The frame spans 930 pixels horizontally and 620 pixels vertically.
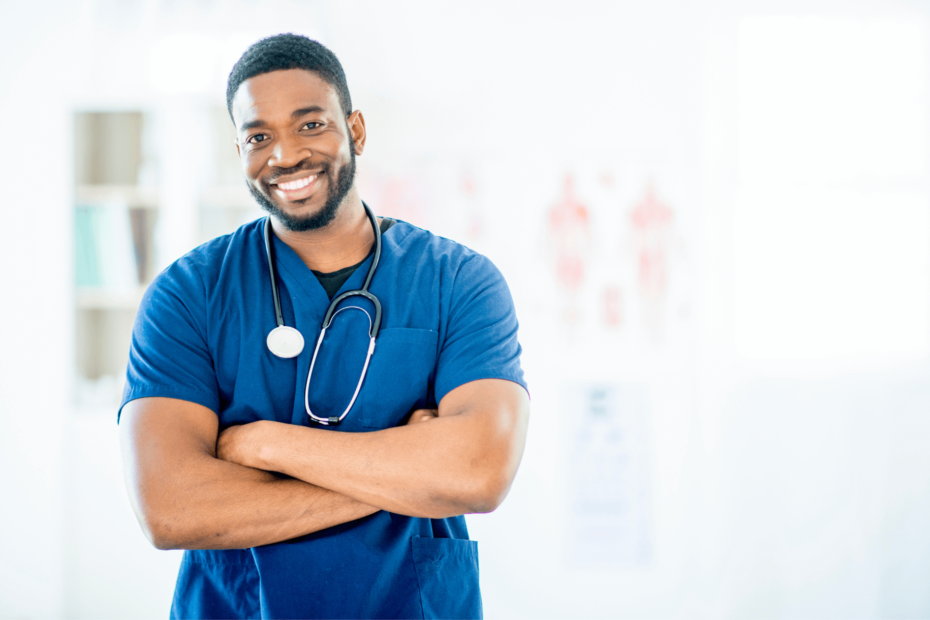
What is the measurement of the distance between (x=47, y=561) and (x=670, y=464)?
2.21 metres

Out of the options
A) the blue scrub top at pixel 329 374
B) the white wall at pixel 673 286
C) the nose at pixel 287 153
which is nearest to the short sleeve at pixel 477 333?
the blue scrub top at pixel 329 374

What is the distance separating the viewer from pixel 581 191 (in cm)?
221

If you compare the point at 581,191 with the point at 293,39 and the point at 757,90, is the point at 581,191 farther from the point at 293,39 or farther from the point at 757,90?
the point at 293,39

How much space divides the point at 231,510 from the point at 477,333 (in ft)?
1.46

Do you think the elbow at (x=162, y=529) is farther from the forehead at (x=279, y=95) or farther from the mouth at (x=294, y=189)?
the forehead at (x=279, y=95)

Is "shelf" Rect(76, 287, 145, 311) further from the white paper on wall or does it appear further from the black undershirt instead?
the white paper on wall

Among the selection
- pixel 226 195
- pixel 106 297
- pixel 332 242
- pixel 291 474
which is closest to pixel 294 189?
pixel 332 242

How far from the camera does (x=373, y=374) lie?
98cm

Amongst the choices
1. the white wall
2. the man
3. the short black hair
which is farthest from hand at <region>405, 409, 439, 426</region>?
the white wall

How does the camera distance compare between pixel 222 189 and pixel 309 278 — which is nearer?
pixel 309 278

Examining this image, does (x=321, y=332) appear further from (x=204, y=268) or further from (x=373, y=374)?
(x=204, y=268)

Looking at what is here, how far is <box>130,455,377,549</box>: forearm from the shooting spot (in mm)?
866

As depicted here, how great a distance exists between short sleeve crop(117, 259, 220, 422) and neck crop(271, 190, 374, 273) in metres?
0.17

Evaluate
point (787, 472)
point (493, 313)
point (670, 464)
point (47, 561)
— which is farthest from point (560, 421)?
point (47, 561)
